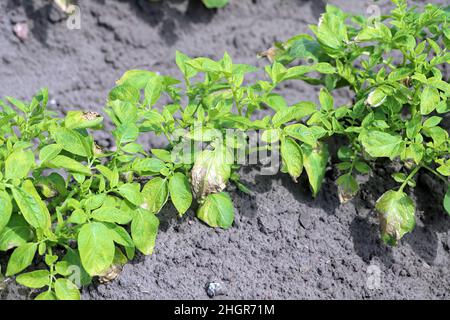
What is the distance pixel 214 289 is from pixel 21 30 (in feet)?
6.64

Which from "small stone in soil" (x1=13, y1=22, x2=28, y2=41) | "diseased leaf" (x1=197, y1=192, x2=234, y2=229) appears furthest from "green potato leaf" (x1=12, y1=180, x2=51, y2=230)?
"small stone in soil" (x1=13, y1=22, x2=28, y2=41)

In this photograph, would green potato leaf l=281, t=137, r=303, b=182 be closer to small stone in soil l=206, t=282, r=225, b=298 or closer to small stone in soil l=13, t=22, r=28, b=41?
small stone in soil l=206, t=282, r=225, b=298

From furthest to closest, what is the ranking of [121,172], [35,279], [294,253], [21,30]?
1. [21,30]
2. [294,253]
3. [121,172]
4. [35,279]

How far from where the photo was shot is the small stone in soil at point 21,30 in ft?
12.7

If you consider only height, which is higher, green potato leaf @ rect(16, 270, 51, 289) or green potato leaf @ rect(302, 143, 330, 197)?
green potato leaf @ rect(16, 270, 51, 289)

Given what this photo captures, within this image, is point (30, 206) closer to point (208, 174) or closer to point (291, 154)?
point (208, 174)

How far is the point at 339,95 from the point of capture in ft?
12.6

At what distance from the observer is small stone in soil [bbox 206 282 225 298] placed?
8.21 ft

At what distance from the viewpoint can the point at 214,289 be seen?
251 cm

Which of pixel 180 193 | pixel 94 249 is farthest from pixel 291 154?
pixel 94 249

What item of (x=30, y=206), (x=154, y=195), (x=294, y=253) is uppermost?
(x=30, y=206)

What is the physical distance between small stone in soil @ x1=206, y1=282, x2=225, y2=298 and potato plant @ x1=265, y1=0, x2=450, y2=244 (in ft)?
1.83

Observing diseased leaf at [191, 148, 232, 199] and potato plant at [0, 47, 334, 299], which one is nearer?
potato plant at [0, 47, 334, 299]

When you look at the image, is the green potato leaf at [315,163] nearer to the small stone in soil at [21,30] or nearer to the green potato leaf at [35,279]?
the green potato leaf at [35,279]
